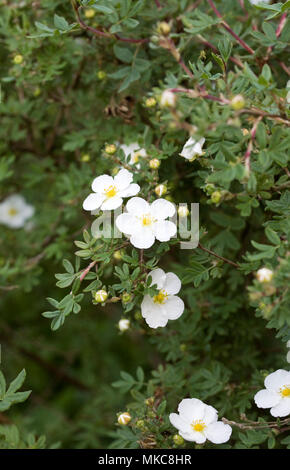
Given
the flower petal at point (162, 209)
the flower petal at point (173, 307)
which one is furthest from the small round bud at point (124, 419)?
the flower petal at point (162, 209)

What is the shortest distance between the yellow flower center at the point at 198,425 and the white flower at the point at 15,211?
48.9 inches

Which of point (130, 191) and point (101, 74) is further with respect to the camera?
point (101, 74)

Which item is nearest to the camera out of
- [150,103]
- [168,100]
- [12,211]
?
[168,100]

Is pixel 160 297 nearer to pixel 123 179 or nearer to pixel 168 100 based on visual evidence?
pixel 123 179

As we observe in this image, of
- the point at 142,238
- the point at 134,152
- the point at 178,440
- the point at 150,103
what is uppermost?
the point at 150,103

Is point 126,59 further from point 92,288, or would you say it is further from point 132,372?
point 132,372

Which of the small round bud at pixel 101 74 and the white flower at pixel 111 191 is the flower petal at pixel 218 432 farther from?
the small round bud at pixel 101 74

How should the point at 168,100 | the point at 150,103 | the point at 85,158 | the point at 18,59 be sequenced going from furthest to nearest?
the point at 85,158, the point at 18,59, the point at 150,103, the point at 168,100

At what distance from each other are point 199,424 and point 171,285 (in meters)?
0.33

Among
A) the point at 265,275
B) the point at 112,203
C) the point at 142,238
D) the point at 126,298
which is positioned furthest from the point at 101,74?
the point at 265,275

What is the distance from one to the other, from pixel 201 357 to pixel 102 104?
3.04 ft

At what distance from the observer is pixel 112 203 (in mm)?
1310

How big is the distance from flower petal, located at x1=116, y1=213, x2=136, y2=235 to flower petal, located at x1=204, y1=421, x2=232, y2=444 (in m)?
0.50

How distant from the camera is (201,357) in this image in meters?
1.84
